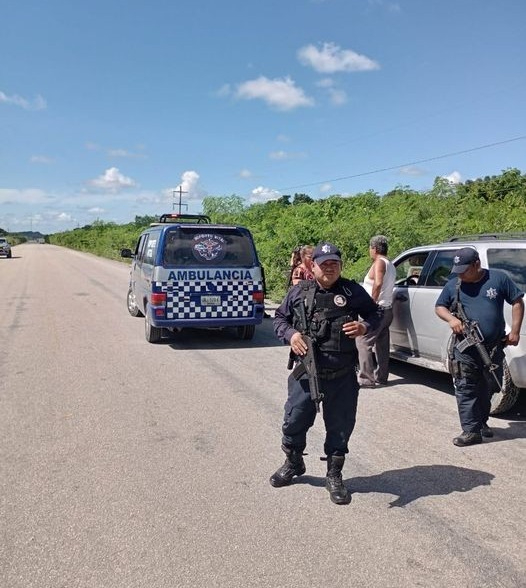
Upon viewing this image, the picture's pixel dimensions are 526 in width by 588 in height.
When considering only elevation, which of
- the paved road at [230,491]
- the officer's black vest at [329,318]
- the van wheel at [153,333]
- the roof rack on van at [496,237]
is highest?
the roof rack on van at [496,237]

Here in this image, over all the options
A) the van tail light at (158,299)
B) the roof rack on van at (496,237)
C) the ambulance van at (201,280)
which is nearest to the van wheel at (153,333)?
the ambulance van at (201,280)

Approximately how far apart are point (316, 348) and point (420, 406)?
260 centimetres

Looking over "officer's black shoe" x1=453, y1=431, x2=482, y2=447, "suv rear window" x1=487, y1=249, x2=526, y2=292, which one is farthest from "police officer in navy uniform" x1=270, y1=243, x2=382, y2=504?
"suv rear window" x1=487, y1=249, x2=526, y2=292

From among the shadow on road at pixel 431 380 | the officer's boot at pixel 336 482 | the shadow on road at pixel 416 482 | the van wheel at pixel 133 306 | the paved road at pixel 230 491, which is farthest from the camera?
the van wheel at pixel 133 306

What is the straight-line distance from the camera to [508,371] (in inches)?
204

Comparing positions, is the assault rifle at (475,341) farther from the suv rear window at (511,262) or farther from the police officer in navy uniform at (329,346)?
the police officer in navy uniform at (329,346)

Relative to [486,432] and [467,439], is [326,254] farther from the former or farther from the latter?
[486,432]

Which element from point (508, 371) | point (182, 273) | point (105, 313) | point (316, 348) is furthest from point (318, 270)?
point (105, 313)

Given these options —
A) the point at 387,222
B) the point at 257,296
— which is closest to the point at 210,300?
the point at 257,296

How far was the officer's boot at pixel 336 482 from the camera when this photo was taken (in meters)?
3.61

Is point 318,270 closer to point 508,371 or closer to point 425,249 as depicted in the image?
point 508,371

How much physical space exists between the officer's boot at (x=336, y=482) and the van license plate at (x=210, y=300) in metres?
5.07

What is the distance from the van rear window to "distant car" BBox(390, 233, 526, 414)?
262 cm

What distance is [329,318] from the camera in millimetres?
3582
